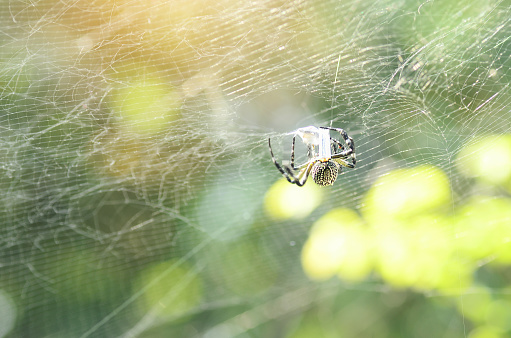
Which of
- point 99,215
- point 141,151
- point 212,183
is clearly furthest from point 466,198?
point 99,215

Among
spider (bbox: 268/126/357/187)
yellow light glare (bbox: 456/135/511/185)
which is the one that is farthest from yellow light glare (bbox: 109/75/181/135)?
yellow light glare (bbox: 456/135/511/185)

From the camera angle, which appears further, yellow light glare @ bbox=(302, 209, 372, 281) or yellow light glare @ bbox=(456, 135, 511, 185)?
yellow light glare @ bbox=(302, 209, 372, 281)

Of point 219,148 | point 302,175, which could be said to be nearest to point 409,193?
point 302,175

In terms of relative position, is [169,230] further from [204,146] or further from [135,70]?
[135,70]

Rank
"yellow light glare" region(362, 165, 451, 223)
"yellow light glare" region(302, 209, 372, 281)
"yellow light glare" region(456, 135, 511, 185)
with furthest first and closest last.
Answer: "yellow light glare" region(302, 209, 372, 281), "yellow light glare" region(362, 165, 451, 223), "yellow light glare" region(456, 135, 511, 185)

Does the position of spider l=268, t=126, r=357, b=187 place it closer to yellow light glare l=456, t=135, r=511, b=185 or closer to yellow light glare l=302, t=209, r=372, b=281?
yellow light glare l=302, t=209, r=372, b=281

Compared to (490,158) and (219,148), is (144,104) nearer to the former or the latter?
(219,148)

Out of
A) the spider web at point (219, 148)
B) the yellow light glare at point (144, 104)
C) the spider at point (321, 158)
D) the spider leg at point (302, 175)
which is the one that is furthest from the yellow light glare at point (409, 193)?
the yellow light glare at point (144, 104)
